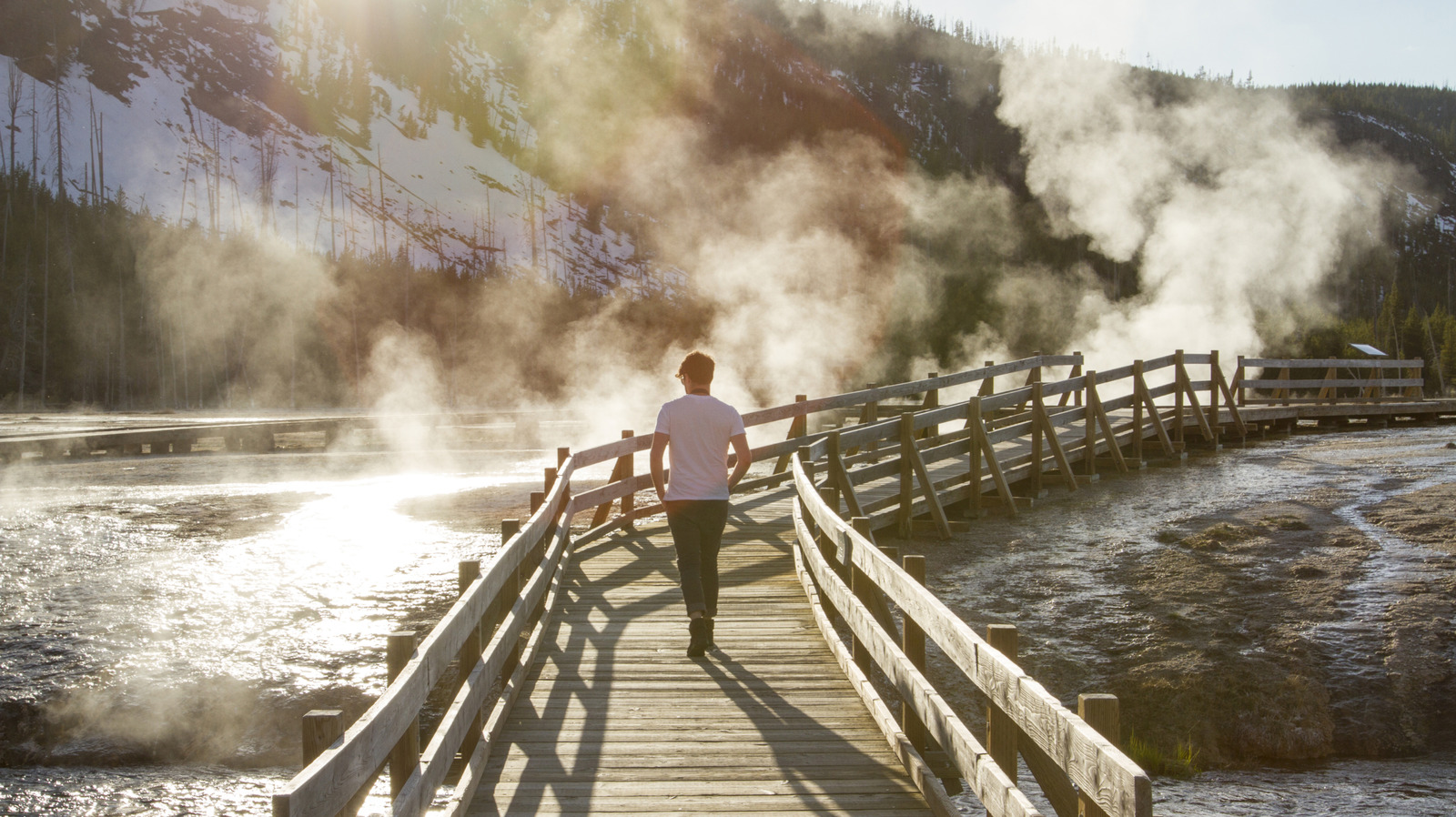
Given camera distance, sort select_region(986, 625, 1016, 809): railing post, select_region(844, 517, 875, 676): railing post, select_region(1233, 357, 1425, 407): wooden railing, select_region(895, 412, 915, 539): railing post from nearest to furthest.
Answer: select_region(986, 625, 1016, 809): railing post < select_region(844, 517, 875, 676): railing post < select_region(895, 412, 915, 539): railing post < select_region(1233, 357, 1425, 407): wooden railing

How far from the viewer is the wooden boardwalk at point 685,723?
380 centimetres

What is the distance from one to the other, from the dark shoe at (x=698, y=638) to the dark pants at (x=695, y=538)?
→ 0.24ft

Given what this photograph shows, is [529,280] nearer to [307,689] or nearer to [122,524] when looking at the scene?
[122,524]

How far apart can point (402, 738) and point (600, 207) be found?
13585cm

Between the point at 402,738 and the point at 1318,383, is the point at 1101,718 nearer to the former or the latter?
the point at 402,738

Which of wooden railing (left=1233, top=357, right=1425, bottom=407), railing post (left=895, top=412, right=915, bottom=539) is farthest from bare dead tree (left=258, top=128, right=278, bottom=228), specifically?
railing post (left=895, top=412, right=915, bottom=539)

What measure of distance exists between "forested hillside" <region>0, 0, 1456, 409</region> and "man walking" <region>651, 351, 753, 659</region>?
71.4 ft

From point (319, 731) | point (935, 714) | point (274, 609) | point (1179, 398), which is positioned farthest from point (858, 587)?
point (1179, 398)

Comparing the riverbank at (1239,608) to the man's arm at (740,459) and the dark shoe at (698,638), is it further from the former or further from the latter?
the man's arm at (740,459)

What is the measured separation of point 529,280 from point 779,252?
2750cm

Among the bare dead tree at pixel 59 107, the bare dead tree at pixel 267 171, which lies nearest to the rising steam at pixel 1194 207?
the bare dead tree at pixel 59 107

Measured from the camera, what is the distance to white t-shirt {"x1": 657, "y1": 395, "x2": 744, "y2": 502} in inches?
224

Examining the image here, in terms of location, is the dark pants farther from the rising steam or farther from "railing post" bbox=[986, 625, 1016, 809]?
the rising steam

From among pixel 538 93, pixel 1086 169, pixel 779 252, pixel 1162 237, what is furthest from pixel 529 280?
pixel 538 93
